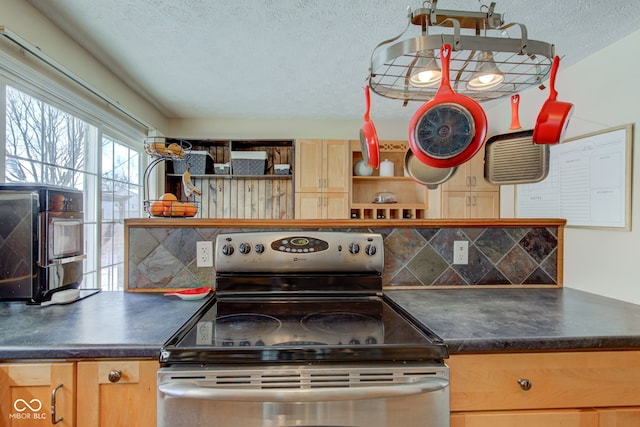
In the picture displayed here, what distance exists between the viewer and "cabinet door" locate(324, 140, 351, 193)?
3.54 metres

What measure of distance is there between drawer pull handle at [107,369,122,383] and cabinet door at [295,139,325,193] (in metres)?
2.78

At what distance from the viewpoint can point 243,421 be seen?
0.80m

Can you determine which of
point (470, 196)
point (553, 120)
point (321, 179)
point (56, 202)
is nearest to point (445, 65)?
point (553, 120)

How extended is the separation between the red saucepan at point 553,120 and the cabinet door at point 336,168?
2496mm

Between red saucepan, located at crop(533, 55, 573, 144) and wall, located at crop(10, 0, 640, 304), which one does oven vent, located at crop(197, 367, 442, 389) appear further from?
wall, located at crop(10, 0, 640, 304)

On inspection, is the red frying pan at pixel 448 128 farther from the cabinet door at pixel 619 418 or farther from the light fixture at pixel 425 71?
the cabinet door at pixel 619 418

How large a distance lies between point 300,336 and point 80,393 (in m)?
0.62

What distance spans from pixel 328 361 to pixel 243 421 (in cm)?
27

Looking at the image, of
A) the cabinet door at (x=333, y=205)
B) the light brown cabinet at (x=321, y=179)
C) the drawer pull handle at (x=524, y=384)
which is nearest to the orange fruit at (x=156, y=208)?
the drawer pull handle at (x=524, y=384)

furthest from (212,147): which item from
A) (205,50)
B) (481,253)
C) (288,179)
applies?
(481,253)

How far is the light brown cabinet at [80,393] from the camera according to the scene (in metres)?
0.83

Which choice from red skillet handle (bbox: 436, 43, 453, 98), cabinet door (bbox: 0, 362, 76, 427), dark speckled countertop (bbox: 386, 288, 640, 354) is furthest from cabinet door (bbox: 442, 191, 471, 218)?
cabinet door (bbox: 0, 362, 76, 427)

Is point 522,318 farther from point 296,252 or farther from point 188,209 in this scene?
point 188,209

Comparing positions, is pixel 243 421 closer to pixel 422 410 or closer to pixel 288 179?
pixel 422 410
